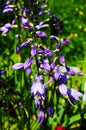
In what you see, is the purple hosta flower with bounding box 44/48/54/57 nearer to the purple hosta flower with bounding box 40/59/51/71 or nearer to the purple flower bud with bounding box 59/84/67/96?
the purple hosta flower with bounding box 40/59/51/71

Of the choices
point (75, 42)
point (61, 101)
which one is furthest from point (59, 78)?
point (75, 42)

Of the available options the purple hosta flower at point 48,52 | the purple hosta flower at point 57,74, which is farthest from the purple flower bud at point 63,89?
the purple hosta flower at point 48,52

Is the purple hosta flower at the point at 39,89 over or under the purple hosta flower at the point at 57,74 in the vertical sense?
under

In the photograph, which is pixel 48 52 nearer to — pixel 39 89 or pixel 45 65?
pixel 45 65

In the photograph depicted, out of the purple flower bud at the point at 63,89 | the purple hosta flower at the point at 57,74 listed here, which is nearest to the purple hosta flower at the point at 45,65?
the purple hosta flower at the point at 57,74

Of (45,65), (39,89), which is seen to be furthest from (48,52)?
(39,89)

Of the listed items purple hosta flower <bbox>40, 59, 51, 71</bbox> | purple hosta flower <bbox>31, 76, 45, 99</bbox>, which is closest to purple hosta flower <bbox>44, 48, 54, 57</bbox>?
purple hosta flower <bbox>40, 59, 51, 71</bbox>

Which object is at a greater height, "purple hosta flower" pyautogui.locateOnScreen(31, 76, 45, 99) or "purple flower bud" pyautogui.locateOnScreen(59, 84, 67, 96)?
"purple hosta flower" pyautogui.locateOnScreen(31, 76, 45, 99)

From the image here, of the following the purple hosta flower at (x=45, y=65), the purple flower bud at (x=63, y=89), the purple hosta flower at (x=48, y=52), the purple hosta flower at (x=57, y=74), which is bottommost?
the purple flower bud at (x=63, y=89)

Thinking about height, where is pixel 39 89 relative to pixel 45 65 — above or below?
below

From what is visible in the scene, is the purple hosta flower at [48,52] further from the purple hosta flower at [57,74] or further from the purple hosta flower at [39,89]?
the purple hosta flower at [39,89]

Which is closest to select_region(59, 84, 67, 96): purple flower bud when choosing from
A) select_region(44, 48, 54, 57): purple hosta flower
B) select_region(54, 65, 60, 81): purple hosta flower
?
select_region(54, 65, 60, 81): purple hosta flower

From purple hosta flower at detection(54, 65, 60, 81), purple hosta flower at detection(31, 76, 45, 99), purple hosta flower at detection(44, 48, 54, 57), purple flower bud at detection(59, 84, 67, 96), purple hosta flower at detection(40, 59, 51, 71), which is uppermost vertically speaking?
purple hosta flower at detection(44, 48, 54, 57)
